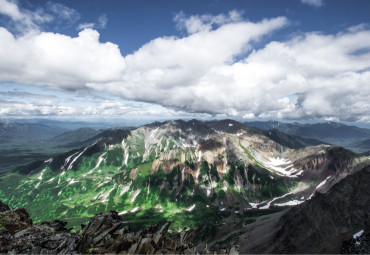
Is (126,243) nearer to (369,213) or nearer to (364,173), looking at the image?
(369,213)

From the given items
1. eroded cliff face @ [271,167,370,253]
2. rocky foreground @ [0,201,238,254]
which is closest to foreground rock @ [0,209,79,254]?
rocky foreground @ [0,201,238,254]

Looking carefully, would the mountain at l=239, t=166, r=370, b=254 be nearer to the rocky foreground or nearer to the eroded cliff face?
the eroded cliff face

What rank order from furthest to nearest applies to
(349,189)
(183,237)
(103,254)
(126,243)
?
(349,189) < (183,237) < (126,243) < (103,254)

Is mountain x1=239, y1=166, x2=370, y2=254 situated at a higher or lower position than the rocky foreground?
lower

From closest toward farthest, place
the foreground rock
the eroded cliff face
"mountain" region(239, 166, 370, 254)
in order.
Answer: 1. the foreground rock
2. the eroded cliff face
3. "mountain" region(239, 166, 370, 254)

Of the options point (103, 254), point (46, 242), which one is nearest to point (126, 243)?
point (103, 254)

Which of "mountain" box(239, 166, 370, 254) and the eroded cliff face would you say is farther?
"mountain" box(239, 166, 370, 254)

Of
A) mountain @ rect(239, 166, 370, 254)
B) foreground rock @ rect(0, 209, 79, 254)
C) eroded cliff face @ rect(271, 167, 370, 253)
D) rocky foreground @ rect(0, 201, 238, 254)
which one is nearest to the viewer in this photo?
foreground rock @ rect(0, 209, 79, 254)

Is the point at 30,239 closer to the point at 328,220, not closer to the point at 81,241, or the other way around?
the point at 81,241
